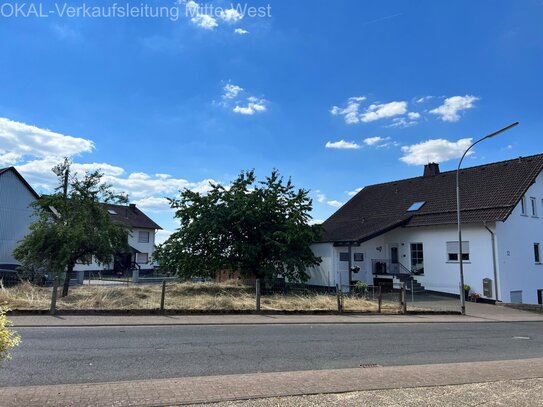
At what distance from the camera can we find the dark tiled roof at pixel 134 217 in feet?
168

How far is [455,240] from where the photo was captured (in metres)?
28.0

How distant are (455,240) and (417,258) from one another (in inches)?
128

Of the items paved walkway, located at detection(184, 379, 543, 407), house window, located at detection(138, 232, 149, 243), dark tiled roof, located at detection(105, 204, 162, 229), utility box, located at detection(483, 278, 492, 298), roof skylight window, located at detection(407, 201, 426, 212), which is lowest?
paved walkway, located at detection(184, 379, 543, 407)

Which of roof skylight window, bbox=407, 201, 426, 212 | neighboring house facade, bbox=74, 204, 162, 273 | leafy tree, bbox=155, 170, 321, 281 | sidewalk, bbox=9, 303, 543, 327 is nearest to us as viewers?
sidewalk, bbox=9, 303, 543, 327

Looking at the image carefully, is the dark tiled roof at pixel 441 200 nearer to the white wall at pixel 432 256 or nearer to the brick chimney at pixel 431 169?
the brick chimney at pixel 431 169

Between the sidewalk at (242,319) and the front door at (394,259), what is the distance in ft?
32.4

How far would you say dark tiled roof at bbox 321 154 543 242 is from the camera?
27.2 metres

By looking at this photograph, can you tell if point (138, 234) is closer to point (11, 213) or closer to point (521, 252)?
point (11, 213)

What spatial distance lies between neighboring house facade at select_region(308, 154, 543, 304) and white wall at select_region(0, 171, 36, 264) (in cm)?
2548

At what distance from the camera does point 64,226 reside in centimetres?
1900

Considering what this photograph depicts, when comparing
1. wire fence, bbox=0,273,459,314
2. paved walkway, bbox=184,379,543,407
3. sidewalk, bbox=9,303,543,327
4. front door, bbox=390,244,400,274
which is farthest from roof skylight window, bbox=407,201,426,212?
paved walkway, bbox=184,379,543,407

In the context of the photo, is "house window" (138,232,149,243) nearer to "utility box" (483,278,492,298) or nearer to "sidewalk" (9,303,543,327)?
"utility box" (483,278,492,298)

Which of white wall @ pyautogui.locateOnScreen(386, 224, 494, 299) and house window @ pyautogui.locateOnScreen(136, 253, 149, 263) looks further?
house window @ pyautogui.locateOnScreen(136, 253, 149, 263)

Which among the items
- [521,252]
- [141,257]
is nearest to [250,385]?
[521,252]
